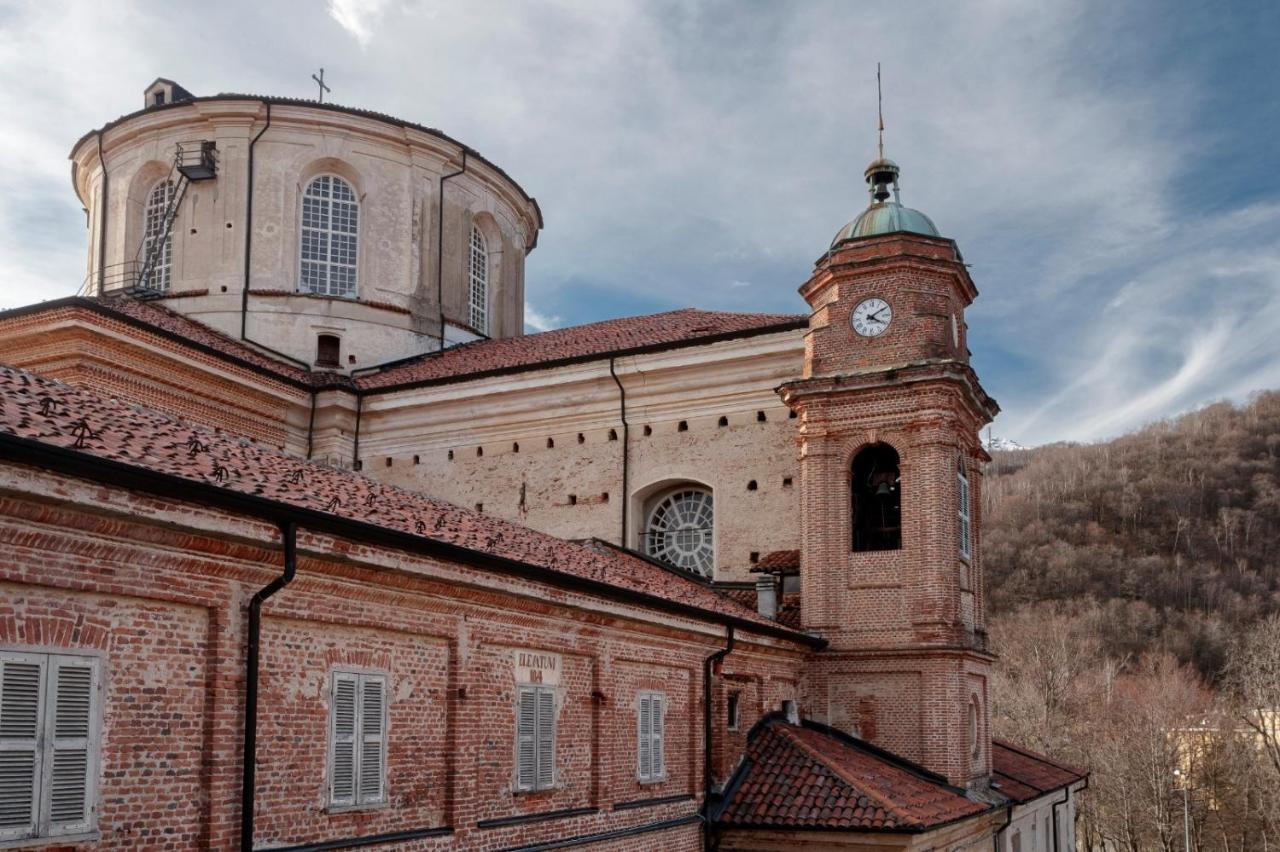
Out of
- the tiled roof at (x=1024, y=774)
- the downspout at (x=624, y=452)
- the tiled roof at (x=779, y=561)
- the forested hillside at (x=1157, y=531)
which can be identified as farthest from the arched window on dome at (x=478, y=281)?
the forested hillside at (x=1157, y=531)

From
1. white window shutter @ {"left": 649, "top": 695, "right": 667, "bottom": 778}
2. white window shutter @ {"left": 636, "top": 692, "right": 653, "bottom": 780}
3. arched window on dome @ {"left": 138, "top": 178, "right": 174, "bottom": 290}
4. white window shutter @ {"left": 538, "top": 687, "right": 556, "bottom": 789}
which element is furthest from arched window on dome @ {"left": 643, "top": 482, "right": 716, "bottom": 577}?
arched window on dome @ {"left": 138, "top": 178, "right": 174, "bottom": 290}

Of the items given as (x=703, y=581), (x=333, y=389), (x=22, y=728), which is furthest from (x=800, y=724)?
(x=22, y=728)

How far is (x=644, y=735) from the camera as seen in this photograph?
50.7ft

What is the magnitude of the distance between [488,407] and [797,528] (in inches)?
261

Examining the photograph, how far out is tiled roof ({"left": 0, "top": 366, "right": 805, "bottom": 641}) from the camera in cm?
898

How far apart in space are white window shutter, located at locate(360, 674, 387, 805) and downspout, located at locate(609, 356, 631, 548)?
1233 centimetres

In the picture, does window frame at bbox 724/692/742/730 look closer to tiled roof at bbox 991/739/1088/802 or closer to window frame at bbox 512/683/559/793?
window frame at bbox 512/683/559/793

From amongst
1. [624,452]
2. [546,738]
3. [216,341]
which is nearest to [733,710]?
[546,738]

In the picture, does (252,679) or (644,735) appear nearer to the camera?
(252,679)

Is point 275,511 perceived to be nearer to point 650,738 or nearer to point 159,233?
point 650,738

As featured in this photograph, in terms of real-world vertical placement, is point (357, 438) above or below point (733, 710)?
above

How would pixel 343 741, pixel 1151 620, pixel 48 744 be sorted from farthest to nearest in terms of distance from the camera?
pixel 1151 620, pixel 343 741, pixel 48 744

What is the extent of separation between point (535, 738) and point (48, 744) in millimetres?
5884

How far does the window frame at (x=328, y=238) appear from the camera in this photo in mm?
28047
